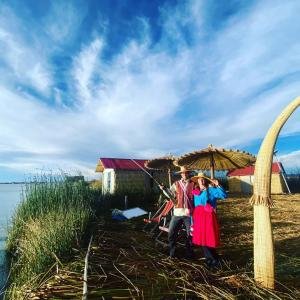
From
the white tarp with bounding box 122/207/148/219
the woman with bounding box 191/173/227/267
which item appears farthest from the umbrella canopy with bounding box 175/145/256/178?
the white tarp with bounding box 122/207/148/219

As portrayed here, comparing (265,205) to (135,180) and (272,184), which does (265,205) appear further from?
(272,184)

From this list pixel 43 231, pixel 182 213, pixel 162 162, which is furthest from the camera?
pixel 162 162

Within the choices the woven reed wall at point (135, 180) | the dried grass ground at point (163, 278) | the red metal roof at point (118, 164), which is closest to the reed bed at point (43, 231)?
the dried grass ground at point (163, 278)

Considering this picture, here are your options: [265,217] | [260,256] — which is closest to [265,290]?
[260,256]

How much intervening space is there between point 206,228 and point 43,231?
3.09 m

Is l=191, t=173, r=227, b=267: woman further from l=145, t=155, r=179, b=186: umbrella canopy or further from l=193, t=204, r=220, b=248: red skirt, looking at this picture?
l=145, t=155, r=179, b=186: umbrella canopy

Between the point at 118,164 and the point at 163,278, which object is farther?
the point at 118,164

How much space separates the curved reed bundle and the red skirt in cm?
135

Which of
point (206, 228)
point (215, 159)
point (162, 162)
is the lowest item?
point (206, 228)

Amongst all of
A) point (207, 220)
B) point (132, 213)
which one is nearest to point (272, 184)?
point (132, 213)

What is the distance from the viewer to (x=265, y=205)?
3.60 m

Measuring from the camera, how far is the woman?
5.02 m

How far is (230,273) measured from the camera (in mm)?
4699

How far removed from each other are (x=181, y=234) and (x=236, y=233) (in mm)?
1753
